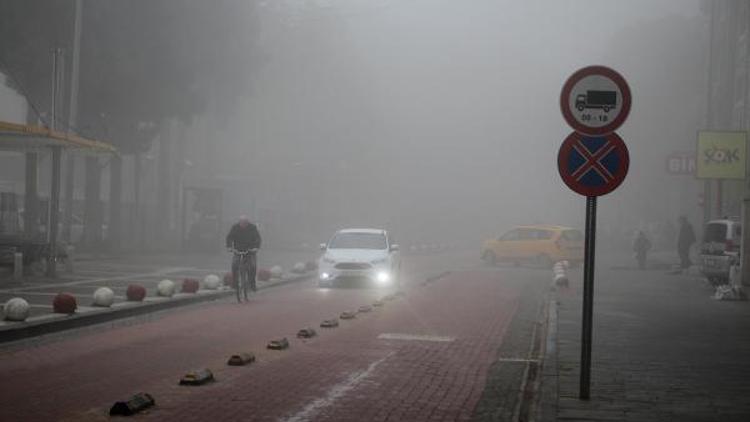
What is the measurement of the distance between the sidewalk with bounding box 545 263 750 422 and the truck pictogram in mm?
2565

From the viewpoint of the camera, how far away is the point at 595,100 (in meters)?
8.69

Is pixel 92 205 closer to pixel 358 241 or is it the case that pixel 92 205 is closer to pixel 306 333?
pixel 358 241

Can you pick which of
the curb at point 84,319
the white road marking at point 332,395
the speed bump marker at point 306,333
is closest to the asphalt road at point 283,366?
the white road marking at point 332,395

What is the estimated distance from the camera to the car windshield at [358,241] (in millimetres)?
26297

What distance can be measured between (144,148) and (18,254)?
59.4ft

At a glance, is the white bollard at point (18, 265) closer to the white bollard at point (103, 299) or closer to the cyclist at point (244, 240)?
the cyclist at point (244, 240)

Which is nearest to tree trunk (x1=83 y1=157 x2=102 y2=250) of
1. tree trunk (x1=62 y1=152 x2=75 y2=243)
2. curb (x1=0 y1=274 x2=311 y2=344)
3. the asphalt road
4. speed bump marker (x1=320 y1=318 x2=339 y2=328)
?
tree trunk (x1=62 y1=152 x2=75 y2=243)

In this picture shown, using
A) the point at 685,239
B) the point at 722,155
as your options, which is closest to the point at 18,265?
the point at 722,155

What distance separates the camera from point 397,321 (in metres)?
16.4

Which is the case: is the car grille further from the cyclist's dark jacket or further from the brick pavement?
the brick pavement

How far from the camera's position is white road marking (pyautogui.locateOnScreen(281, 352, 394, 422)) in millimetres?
8117

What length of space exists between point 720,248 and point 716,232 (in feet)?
2.33

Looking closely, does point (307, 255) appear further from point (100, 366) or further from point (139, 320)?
point (100, 366)

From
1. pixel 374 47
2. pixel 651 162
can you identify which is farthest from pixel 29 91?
pixel 374 47
